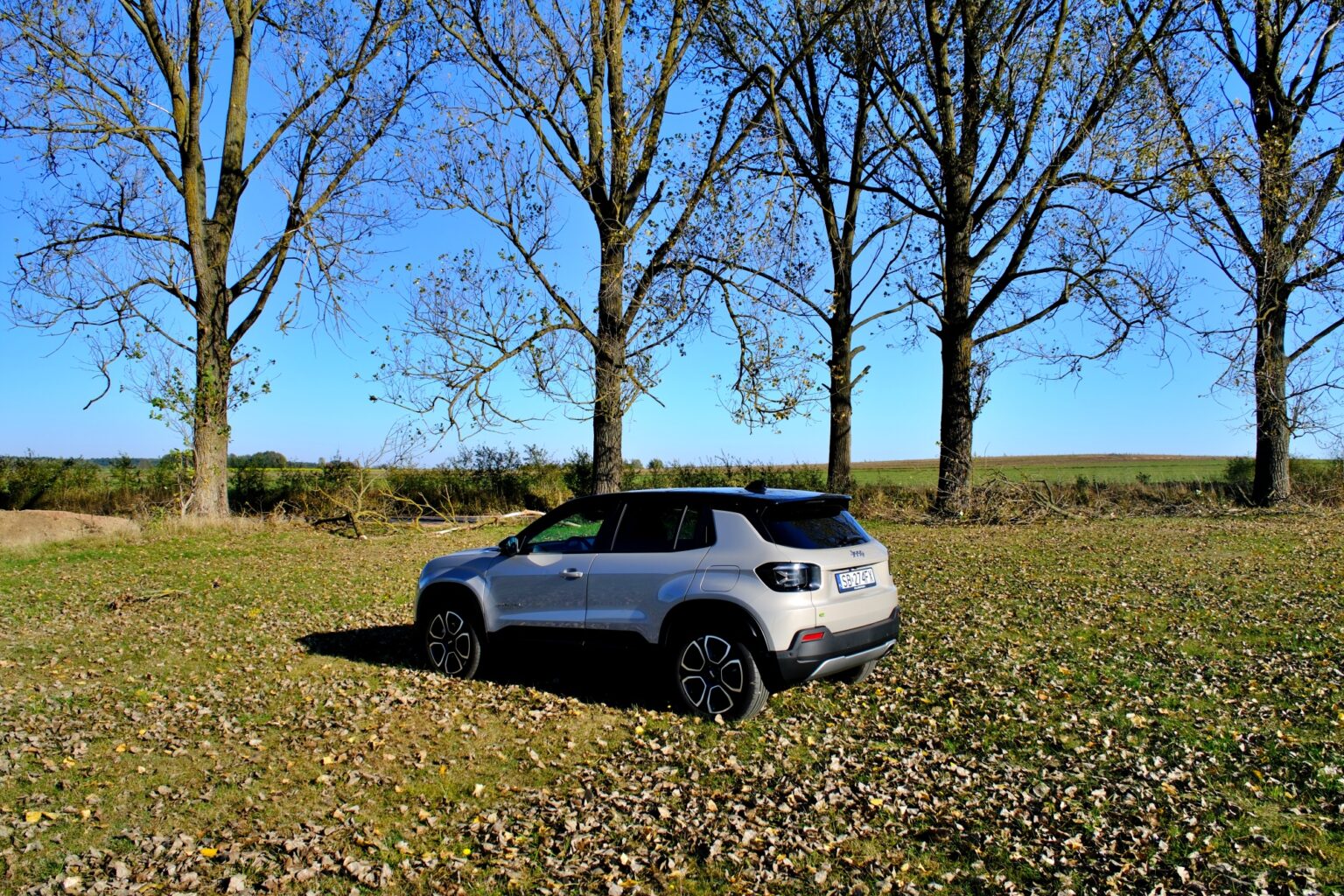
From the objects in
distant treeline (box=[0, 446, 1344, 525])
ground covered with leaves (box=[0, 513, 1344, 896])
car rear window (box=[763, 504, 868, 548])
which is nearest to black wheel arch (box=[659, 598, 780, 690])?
ground covered with leaves (box=[0, 513, 1344, 896])

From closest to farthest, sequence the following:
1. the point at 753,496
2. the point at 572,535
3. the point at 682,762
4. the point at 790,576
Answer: the point at 682,762 → the point at 790,576 → the point at 753,496 → the point at 572,535

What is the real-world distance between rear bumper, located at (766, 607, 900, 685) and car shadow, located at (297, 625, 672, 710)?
3.60ft

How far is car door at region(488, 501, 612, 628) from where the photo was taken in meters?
7.29

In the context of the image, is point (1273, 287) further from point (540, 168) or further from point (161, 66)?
point (161, 66)

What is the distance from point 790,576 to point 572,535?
2383 mm

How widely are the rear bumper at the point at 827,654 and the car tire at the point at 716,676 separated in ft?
0.78

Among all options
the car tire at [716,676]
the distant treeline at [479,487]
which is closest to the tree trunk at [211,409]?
the distant treeline at [479,487]

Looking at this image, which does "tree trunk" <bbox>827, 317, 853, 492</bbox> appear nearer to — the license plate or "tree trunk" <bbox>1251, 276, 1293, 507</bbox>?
"tree trunk" <bbox>1251, 276, 1293, 507</bbox>

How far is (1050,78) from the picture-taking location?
752 inches

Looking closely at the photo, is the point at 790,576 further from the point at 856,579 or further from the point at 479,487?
the point at 479,487

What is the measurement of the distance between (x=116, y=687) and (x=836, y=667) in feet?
21.6

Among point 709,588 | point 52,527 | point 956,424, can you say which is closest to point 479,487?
point 52,527

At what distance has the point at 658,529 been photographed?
704cm

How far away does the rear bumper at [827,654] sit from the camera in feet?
20.1
